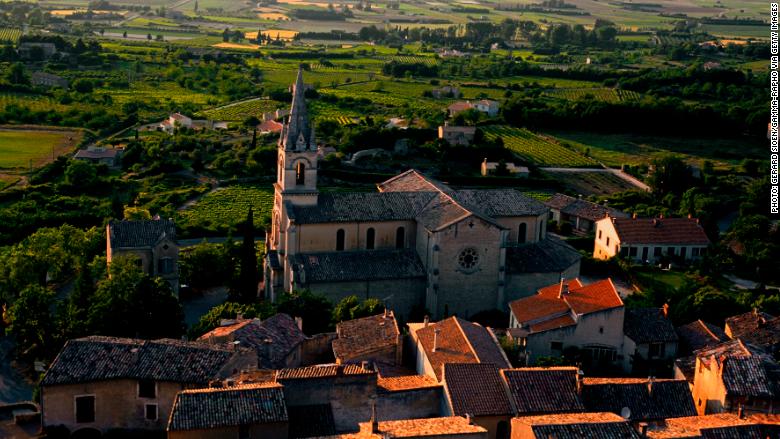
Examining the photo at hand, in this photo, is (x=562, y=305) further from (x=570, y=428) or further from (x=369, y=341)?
(x=570, y=428)

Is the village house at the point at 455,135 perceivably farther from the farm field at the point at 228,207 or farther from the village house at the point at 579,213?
the village house at the point at 579,213

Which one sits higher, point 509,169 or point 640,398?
point 640,398

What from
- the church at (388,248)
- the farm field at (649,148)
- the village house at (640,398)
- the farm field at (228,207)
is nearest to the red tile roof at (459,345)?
the village house at (640,398)

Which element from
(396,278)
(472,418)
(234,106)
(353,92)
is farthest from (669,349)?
(353,92)

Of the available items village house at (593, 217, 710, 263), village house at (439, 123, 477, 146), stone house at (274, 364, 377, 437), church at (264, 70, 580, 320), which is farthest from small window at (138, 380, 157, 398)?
village house at (439, 123, 477, 146)

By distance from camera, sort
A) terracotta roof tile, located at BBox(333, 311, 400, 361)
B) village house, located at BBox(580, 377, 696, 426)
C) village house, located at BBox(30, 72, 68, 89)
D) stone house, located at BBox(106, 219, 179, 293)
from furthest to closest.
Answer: village house, located at BBox(30, 72, 68, 89), stone house, located at BBox(106, 219, 179, 293), terracotta roof tile, located at BBox(333, 311, 400, 361), village house, located at BBox(580, 377, 696, 426)

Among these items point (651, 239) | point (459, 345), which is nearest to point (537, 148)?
point (651, 239)

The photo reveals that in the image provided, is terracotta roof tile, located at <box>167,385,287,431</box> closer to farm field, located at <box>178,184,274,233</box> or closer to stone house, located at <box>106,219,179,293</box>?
stone house, located at <box>106,219,179,293</box>
